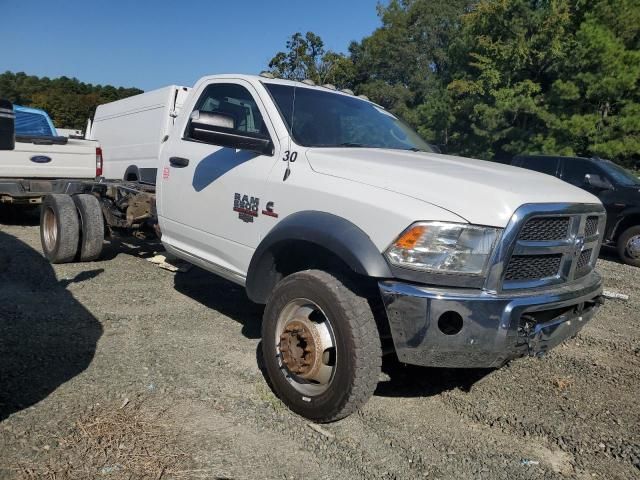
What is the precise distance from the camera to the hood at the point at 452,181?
287cm

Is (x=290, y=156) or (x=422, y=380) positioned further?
(x=422, y=380)

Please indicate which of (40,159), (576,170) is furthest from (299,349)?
(576,170)

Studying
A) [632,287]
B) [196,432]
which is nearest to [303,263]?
[196,432]

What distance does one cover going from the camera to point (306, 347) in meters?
3.23

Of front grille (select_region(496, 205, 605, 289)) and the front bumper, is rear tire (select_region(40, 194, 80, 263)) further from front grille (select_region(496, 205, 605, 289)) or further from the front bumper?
front grille (select_region(496, 205, 605, 289))

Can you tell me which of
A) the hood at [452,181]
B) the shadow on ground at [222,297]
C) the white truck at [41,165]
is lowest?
the shadow on ground at [222,297]

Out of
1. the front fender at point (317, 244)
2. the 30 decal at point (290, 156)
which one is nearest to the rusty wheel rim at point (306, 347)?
the front fender at point (317, 244)

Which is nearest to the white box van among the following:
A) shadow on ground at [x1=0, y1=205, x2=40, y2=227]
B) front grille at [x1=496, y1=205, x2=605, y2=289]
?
shadow on ground at [x1=0, y1=205, x2=40, y2=227]

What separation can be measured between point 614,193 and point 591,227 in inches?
289

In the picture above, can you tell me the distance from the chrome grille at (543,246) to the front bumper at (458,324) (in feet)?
0.40

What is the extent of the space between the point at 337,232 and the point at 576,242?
144 cm

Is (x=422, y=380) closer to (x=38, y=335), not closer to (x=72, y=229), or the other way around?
(x=38, y=335)

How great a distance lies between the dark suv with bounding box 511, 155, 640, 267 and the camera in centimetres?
950

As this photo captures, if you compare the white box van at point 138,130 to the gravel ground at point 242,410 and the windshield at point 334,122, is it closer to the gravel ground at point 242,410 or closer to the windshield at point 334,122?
the gravel ground at point 242,410
